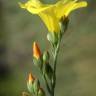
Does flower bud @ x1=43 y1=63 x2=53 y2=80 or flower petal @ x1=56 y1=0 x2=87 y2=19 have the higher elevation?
flower petal @ x1=56 y1=0 x2=87 y2=19

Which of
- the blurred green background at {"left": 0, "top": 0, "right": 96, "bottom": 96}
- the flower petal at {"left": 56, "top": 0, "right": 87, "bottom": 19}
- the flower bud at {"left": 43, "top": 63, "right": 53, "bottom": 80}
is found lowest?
the blurred green background at {"left": 0, "top": 0, "right": 96, "bottom": 96}

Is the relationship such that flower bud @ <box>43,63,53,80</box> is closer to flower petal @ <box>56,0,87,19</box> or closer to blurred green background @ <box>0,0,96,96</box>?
flower petal @ <box>56,0,87,19</box>

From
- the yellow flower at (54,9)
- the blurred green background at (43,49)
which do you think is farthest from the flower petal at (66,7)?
the blurred green background at (43,49)

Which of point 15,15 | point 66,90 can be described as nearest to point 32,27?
point 15,15

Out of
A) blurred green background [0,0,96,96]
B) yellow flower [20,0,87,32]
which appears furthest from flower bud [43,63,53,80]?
blurred green background [0,0,96,96]

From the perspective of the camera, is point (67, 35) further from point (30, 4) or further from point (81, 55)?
point (30, 4)

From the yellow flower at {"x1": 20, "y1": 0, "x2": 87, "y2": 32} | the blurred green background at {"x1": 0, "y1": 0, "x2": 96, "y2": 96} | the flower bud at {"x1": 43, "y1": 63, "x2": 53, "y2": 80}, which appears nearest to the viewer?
the yellow flower at {"x1": 20, "y1": 0, "x2": 87, "y2": 32}
